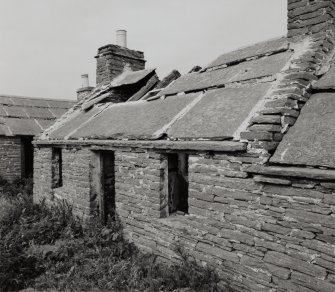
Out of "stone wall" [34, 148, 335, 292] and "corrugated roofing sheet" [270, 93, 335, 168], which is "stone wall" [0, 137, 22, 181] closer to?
"stone wall" [34, 148, 335, 292]

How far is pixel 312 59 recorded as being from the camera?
531 cm

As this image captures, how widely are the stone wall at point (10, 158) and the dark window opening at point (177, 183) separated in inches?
354

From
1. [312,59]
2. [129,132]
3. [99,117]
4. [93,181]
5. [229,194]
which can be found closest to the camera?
[229,194]

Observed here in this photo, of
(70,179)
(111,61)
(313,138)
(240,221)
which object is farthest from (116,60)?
(313,138)

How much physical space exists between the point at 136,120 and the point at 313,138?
389 centimetres

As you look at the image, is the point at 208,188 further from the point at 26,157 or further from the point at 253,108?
the point at 26,157

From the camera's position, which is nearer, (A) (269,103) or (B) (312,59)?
(A) (269,103)

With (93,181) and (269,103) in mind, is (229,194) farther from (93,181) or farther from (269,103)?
(93,181)

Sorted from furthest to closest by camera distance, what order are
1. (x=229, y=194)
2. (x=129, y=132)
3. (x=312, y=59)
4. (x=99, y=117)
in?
1. (x=99, y=117)
2. (x=129, y=132)
3. (x=312, y=59)
4. (x=229, y=194)

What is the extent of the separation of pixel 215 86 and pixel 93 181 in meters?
3.56

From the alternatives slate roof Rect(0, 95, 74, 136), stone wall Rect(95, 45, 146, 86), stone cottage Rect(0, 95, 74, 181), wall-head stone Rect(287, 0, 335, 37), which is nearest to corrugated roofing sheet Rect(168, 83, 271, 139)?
wall-head stone Rect(287, 0, 335, 37)

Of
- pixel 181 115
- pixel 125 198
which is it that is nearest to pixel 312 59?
pixel 181 115

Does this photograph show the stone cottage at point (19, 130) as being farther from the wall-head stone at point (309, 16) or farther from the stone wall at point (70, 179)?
Answer: the wall-head stone at point (309, 16)

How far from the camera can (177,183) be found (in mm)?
6363
